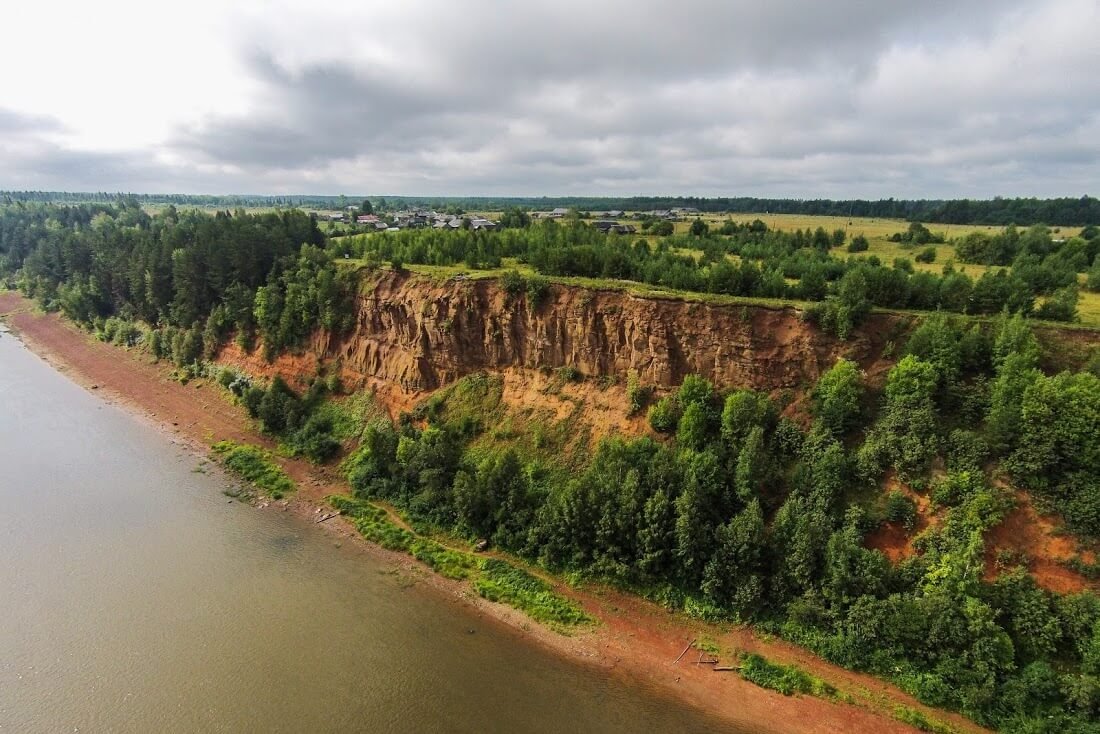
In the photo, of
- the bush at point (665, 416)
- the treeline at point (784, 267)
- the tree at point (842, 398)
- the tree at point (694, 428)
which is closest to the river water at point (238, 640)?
the tree at point (694, 428)

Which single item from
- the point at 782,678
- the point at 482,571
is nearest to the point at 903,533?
the point at 782,678

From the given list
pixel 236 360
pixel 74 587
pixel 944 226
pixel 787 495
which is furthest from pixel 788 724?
pixel 944 226

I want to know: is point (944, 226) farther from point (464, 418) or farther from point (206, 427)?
point (206, 427)

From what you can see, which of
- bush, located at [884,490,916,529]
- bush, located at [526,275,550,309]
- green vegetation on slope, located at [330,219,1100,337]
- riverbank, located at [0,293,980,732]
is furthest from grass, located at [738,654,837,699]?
bush, located at [526,275,550,309]

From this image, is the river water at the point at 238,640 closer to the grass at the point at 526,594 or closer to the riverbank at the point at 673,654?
the riverbank at the point at 673,654

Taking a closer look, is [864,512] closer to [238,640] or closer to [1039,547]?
[1039,547]

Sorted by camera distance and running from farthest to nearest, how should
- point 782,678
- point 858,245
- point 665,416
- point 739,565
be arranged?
point 858,245, point 665,416, point 739,565, point 782,678
